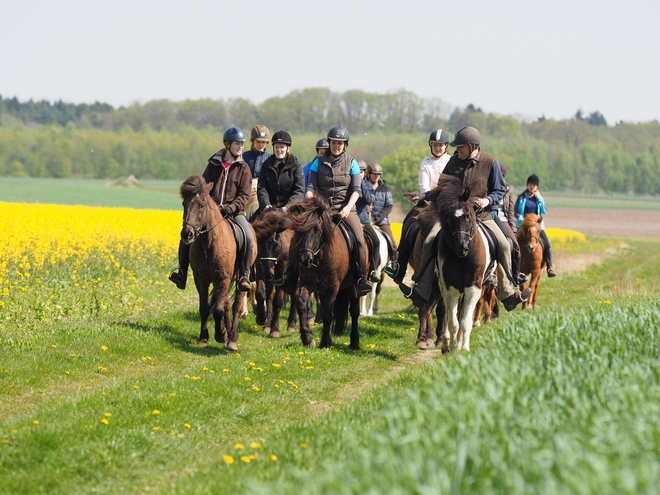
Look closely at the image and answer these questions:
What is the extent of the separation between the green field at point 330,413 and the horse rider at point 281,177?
2.60m

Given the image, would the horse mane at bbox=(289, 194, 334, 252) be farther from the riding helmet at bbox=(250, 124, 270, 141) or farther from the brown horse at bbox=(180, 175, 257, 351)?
the riding helmet at bbox=(250, 124, 270, 141)

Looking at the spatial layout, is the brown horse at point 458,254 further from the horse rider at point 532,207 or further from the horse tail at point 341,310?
the horse rider at point 532,207

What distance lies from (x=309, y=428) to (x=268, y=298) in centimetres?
703

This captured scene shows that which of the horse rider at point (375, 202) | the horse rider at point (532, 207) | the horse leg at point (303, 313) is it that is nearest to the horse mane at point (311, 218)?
the horse leg at point (303, 313)

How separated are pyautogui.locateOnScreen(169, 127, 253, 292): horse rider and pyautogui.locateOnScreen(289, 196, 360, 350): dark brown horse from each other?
2.72ft

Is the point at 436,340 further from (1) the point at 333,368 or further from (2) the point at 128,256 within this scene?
(2) the point at 128,256

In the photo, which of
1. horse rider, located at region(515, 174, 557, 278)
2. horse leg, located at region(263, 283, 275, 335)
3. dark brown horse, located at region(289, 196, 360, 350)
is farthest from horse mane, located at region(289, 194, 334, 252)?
horse rider, located at region(515, 174, 557, 278)

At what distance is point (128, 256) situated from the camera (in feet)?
57.6

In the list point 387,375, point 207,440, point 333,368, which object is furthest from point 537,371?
point 333,368

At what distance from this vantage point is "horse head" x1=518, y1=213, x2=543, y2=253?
16906mm

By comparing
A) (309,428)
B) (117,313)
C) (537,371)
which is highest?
(537,371)

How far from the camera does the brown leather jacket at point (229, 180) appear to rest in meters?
11.3

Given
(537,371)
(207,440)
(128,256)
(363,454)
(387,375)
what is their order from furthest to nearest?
(128,256)
(387,375)
(207,440)
(537,371)
(363,454)

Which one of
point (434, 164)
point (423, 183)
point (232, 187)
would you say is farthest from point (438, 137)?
point (232, 187)
